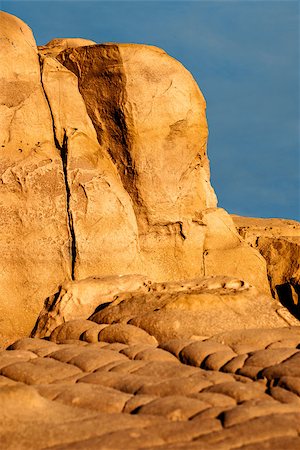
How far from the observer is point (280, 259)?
57.9ft

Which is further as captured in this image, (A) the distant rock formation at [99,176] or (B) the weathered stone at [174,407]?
(A) the distant rock formation at [99,176]

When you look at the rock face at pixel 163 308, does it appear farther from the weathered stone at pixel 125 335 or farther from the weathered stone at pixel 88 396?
the weathered stone at pixel 88 396

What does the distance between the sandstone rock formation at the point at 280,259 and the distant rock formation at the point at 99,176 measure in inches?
18.4

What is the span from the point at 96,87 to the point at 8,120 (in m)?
1.97

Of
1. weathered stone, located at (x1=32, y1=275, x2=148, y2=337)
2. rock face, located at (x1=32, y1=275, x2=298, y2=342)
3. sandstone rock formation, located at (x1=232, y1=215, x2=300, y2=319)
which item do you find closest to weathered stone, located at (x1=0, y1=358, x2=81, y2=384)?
rock face, located at (x1=32, y1=275, x2=298, y2=342)

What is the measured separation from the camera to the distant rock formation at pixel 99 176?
13633 millimetres

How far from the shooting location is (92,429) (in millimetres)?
6707

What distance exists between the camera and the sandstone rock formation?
16.3m

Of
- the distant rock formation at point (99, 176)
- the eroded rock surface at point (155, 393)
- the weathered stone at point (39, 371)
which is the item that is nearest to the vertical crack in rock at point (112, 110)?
the distant rock formation at point (99, 176)

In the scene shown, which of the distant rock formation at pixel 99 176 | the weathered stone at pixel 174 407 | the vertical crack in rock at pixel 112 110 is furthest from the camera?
the vertical crack in rock at pixel 112 110

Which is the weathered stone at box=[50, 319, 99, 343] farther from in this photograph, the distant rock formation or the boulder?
the distant rock formation

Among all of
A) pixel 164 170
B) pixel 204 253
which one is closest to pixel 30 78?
pixel 164 170

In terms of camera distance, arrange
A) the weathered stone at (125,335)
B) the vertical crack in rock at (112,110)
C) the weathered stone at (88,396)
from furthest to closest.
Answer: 1. the vertical crack in rock at (112,110)
2. the weathered stone at (125,335)
3. the weathered stone at (88,396)

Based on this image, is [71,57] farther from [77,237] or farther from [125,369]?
[125,369]
